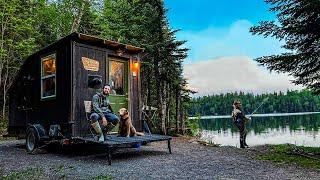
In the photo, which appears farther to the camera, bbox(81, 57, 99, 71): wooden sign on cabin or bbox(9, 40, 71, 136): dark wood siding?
bbox(81, 57, 99, 71): wooden sign on cabin

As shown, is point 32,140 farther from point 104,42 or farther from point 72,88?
point 104,42

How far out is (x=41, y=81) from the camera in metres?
13.7

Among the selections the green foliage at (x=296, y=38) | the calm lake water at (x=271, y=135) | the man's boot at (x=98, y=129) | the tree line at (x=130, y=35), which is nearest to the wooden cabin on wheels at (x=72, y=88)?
the man's boot at (x=98, y=129)

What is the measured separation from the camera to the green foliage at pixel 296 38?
12.1 metres

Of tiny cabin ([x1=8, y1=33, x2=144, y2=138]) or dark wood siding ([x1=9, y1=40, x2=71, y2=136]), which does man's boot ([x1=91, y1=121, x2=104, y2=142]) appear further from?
dark wood siding ([x1=9, y1=40, x2=71, y2=136])

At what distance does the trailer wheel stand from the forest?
107370mm

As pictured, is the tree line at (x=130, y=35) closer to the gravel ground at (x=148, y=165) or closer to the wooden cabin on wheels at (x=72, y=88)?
the wooden cabin on wheels at (x=72, y=88)

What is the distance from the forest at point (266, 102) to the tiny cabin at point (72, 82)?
10598cm

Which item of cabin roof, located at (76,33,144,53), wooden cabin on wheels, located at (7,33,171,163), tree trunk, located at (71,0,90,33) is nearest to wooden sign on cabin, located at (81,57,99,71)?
wooden cabin on wheels, located at (7,33,171,163)

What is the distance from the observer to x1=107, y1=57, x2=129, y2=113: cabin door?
44.2 feet

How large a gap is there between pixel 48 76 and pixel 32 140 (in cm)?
232

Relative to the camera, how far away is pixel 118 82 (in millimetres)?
13789

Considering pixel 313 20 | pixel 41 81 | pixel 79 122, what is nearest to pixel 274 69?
pixel 313 20

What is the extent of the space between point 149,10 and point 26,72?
743 centimetres
